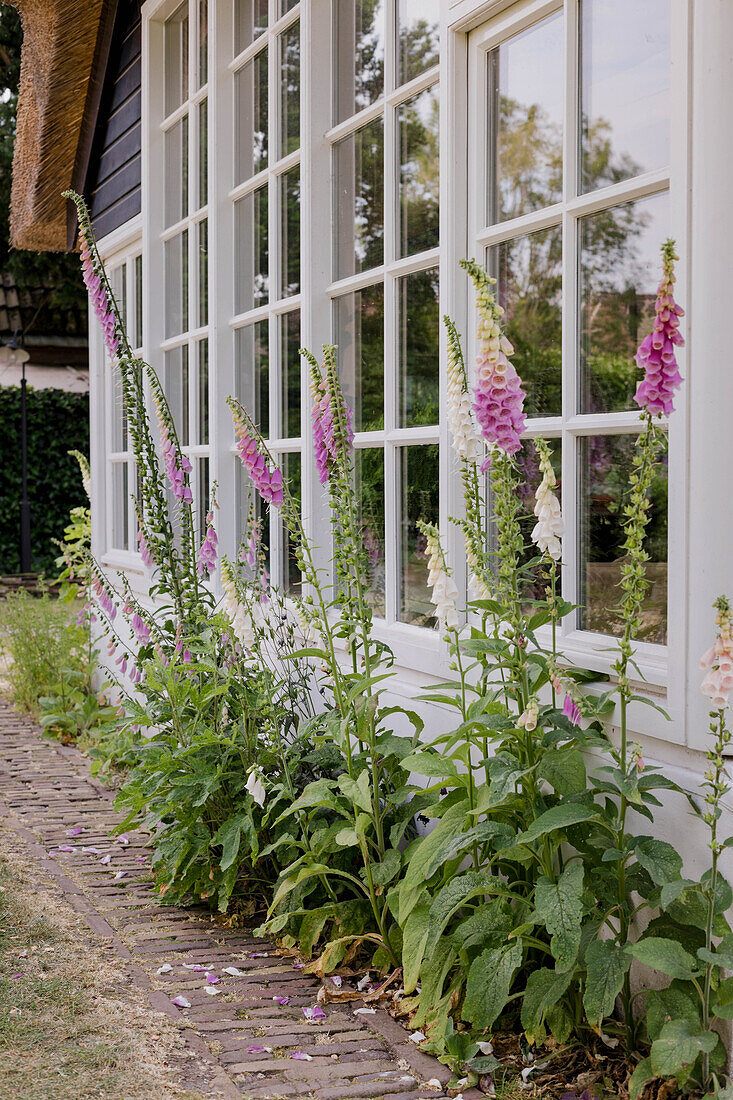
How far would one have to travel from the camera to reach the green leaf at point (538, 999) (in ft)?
7.22

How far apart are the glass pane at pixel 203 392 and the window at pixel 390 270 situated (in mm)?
1455

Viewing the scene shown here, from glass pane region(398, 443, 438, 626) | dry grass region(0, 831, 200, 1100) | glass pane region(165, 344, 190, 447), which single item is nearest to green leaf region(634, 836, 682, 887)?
dry grass region(0, 831, 200, 1100)

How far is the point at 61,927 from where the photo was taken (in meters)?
3.27

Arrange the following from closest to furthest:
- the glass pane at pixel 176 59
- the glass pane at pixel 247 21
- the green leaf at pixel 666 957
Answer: the green leaf at pixel 666 957, the glass pane at pixel 247 21, the glass pane at pixel 176 59

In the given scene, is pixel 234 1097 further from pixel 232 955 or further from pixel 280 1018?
pixel 232 955

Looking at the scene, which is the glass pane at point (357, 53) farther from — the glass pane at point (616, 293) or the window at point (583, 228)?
the glass pane at point (616, 293)

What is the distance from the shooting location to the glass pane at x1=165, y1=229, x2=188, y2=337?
18.1ft

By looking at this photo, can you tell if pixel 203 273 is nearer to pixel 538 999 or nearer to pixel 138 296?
pixel 138 296

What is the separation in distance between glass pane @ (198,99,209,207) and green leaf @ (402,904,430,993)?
11.8 ft

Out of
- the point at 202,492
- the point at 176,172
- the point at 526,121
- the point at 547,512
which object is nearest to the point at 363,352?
the point at 526,121

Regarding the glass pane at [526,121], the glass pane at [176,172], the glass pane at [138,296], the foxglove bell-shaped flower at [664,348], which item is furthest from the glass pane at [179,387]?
the foxglove bell-shaped flower at [664,348]

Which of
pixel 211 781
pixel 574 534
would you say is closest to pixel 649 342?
pixel 574 534

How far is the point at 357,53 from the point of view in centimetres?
368

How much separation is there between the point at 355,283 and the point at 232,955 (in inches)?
79.9
